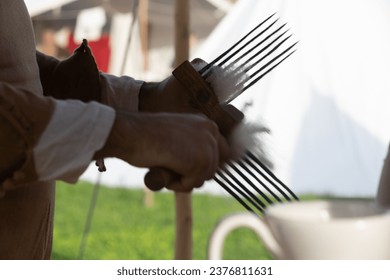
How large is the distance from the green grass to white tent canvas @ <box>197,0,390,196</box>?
0.50 m

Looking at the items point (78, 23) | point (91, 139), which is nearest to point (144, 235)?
point (78, 23)

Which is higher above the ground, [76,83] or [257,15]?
[257,15]

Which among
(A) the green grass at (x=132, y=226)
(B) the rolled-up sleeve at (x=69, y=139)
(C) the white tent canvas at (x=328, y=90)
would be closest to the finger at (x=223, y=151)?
(B) the rolled-up sleeve at (x=69, y=139)

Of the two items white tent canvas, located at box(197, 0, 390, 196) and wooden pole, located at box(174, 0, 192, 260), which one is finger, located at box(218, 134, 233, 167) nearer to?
wooden pole, located at box(174, 0, 192, 260)

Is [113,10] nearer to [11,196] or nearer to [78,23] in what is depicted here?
[78,23]

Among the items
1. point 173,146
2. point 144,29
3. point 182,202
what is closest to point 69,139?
point 173,146

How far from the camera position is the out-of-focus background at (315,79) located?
3307 mm

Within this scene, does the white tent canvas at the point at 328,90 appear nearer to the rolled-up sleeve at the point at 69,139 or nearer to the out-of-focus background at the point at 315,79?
the out-of-focus background at the point at 315,79

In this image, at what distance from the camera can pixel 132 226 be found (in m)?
3.41

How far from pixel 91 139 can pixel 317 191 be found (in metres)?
3.08

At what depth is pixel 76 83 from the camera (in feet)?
2.86

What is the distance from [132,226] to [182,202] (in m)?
1.37
